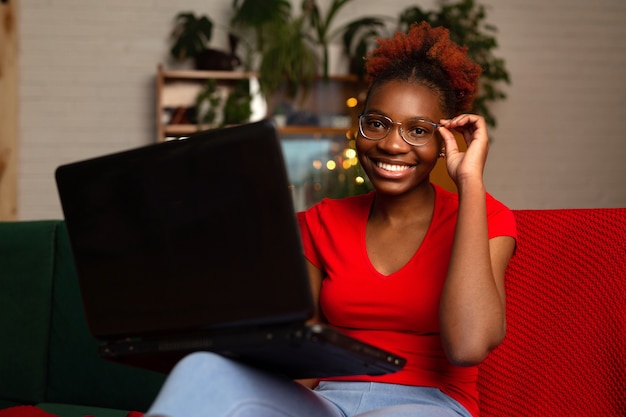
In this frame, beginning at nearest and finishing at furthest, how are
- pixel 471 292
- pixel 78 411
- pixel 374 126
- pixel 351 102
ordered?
1. pixel 471 292
2. pixel 374 126
3. pixel 78 411
4. pixel 351 102

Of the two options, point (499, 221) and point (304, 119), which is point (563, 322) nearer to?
point (499, 221)

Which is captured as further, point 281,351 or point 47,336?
point 47,336

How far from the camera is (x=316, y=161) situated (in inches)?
199

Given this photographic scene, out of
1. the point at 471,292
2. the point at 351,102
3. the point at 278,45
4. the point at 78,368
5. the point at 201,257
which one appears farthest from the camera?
the point at 351,102

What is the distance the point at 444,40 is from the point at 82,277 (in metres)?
0.85

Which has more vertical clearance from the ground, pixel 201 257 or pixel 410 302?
pixel 201 257

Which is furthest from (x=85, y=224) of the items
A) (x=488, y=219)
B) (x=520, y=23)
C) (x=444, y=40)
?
(x=520, y=23)

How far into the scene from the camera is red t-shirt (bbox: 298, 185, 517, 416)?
139 cm

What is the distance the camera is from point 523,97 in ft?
18.2

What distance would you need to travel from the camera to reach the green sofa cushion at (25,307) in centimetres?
230

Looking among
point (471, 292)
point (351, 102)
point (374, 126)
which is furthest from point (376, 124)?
point (351, 102)

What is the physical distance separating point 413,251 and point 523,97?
14.3ft

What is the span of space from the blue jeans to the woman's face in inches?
15.2

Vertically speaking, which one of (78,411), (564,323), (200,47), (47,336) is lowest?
(78,411)
